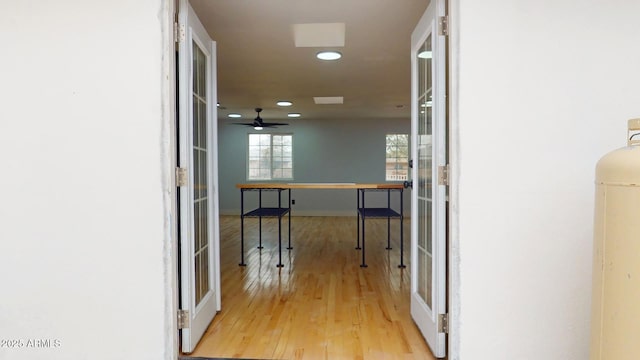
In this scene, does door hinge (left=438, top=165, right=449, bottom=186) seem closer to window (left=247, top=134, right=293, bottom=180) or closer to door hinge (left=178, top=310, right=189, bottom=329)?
door hinge (left=178, top=310, right=189, bottom=329)

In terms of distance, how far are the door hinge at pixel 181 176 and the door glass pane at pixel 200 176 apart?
14cm

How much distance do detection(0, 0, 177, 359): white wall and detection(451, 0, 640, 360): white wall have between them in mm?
1485

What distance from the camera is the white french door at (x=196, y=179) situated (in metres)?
2.09

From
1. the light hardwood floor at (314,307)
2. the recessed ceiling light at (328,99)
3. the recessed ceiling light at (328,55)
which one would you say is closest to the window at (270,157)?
the recessed ceiling light at (328,99)

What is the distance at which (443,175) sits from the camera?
6.63ft

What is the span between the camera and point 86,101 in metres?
1.92

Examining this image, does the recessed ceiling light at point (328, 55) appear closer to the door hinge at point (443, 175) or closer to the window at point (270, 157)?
the door hinge at point (443, 175)

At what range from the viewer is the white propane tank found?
126 centimetres

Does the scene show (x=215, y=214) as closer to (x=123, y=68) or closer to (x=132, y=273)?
(x=132, y=273)

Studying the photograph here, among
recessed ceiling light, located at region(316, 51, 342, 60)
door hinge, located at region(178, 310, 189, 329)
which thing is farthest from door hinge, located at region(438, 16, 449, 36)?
door hinge, located at region(178, 310, 189, 329)

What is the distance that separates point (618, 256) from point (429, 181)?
105 cm

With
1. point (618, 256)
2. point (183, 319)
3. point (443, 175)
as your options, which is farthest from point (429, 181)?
point (183, 319)

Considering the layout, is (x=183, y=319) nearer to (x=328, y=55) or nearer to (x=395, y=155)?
(x=328, y=55)

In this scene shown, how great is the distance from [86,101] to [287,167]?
718 cm
